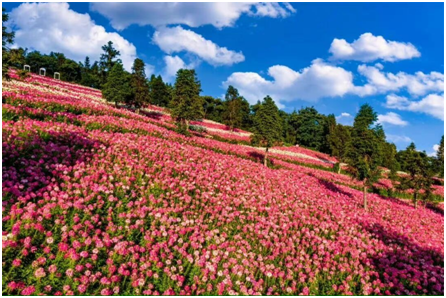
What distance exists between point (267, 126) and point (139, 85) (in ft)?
87.5

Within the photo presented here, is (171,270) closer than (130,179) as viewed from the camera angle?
Yes

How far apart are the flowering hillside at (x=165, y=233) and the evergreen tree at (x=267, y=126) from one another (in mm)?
12329

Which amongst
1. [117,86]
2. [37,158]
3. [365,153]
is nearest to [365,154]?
[365,153]

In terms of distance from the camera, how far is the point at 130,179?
8750 millimetres

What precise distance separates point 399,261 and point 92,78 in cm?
11728

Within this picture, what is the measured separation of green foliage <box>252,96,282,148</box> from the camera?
24406 millimetres

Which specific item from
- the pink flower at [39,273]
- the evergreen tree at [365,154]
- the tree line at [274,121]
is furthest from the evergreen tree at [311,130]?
→ the pink flower at [39,273]

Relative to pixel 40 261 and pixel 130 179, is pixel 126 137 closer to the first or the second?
pixel 130 179

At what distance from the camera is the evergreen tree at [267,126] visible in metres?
24.4

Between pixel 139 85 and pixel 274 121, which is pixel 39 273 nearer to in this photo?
pixel 274 121

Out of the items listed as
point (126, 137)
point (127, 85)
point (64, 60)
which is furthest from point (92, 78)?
point (126, 137)

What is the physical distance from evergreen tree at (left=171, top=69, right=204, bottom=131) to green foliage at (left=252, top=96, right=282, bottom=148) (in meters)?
14.4

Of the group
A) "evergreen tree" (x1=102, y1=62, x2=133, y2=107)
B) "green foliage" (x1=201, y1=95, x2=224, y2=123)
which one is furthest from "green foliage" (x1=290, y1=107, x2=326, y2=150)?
"evergreen tree" (x1=102, y1=62, x2=133, y2=107)

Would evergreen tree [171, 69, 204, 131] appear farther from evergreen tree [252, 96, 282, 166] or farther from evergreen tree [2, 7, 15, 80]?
evergreen tree [2, 7, 15, 80]
